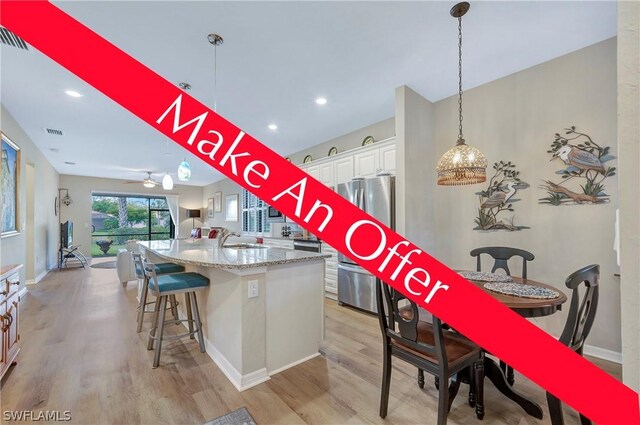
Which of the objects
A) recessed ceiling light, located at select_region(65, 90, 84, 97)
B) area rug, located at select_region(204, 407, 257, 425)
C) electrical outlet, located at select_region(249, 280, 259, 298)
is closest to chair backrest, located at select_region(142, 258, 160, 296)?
electrical outlet, located at select_region(249, 280, 259, 298)

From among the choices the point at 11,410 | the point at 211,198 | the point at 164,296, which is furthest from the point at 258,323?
the point at 211,198

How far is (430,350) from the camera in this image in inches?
58.2

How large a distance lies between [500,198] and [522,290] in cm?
153

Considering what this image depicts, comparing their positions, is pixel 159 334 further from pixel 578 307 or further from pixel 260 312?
pixel 578 307

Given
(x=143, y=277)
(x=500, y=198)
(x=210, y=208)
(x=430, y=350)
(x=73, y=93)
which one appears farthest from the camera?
(x=210, y=208)

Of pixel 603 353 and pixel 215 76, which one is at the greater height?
pixel 215 76

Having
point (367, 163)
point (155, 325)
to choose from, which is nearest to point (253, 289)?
point (155, 325)

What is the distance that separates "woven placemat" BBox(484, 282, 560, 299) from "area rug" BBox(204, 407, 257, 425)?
1723mm

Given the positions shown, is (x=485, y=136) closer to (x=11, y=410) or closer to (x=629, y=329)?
(x=629, y=329)

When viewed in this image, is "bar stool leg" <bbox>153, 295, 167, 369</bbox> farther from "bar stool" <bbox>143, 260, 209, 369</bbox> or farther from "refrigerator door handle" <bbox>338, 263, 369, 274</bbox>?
"refrigerator door handle" <bbox>338, 263, 369, 274</bbox>

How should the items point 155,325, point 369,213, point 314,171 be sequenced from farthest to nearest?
point 314,171, point 369,213, point 155,325

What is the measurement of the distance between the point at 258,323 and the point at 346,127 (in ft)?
11.1

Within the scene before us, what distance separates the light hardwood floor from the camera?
5.56 ft

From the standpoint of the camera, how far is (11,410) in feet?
5.61
